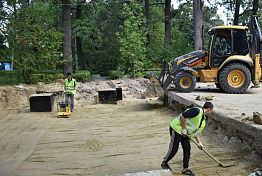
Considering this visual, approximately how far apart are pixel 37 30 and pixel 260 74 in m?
14.7

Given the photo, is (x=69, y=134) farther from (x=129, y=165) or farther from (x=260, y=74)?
(x=260, y=74)

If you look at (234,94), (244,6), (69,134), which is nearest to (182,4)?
(244,6)

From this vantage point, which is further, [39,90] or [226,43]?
[39,90]

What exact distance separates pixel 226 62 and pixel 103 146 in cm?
727

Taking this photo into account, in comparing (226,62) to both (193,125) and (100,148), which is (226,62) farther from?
(193,125)

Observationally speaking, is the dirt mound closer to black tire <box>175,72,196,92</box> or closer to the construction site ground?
the construction site ground

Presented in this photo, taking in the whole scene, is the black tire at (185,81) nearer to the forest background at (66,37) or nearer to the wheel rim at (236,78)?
the wheel rim at (236,78)

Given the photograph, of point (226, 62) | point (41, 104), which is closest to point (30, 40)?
point (41, 104)

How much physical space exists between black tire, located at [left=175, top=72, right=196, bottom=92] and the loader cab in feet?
3.89

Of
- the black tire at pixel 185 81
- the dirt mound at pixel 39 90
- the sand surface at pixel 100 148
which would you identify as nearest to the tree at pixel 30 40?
the dirt mound at pixel 39 90

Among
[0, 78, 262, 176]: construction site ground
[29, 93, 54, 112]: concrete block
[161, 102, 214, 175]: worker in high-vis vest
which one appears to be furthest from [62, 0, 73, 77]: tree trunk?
[161, 102, 214, 175]: worker in high-vis vest

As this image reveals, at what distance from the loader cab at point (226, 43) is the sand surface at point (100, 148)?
133 inches

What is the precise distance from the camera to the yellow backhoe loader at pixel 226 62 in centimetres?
1169

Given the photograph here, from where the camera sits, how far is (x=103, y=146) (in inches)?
273
